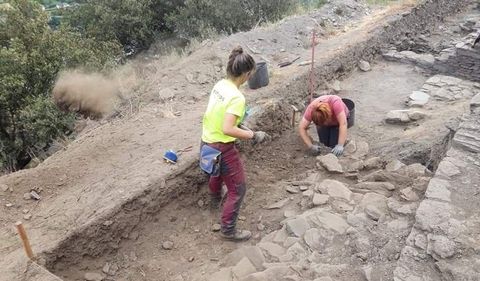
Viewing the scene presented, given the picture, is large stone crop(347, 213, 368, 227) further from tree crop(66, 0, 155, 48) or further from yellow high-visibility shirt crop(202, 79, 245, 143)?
tree crop(66, 0, 155, 48)

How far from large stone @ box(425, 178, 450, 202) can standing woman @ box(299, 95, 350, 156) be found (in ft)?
5.78

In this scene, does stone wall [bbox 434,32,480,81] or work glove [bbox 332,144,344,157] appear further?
stone wall [bbox 434,32,480,81]

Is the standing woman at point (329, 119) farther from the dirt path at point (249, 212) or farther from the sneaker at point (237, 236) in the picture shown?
the sneaker at point (237, 236)

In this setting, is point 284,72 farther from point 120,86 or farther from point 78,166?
point 78,166

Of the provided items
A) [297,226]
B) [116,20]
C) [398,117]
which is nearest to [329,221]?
[297,226]

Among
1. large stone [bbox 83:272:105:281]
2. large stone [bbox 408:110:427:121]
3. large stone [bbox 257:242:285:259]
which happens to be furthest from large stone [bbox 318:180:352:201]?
large stone [bbox 408:110:427:121]

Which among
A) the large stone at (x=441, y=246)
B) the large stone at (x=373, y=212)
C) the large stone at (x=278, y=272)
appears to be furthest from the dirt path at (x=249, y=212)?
the large stone at (x=441, y=246)

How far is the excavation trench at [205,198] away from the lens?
13.4 feet

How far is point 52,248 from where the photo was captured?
12.6 feet

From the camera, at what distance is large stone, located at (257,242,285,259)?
3.90 metres

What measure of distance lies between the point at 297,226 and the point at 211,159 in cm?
100

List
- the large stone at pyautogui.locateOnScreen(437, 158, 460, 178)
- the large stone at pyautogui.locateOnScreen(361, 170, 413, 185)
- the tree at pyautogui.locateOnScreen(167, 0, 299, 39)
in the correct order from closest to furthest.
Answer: the large stone at pyautogui.locateOnScreen(437, 158, 460, 178) → the large stone at pyautogui.locateOnScreen(361, 170, 413, 185) → the tree at pyautogui.locateOnScreen(167, 0, 299, 39)

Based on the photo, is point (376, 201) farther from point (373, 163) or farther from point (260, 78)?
point (260, 78)

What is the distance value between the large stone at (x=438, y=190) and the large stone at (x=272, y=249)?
129cm
